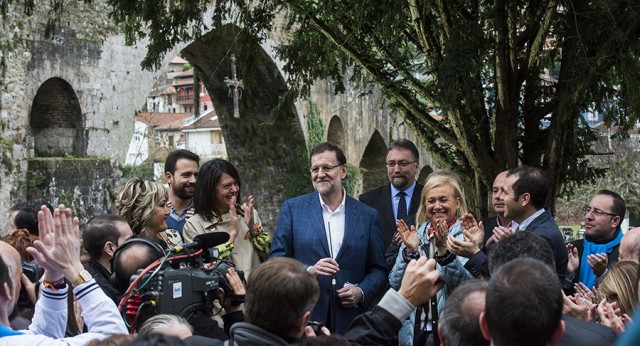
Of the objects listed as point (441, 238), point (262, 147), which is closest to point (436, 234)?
point (441, 238)

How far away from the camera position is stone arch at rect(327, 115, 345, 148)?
2326 cm

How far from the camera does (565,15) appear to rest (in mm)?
7020

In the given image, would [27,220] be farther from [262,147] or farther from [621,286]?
[262,147]

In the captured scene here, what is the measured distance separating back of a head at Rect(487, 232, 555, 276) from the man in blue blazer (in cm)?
167

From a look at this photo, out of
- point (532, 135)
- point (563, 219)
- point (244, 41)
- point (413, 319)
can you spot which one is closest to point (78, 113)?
point (244, 41)

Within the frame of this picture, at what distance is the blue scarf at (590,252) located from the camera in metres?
5.91

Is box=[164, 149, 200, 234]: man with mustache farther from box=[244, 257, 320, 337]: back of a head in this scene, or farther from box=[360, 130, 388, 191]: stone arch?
box=[360, 130, 388, 191]: stone arch

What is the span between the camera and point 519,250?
11.8ft

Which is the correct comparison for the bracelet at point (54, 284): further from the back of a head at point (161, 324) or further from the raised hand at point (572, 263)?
the raised hand at point (572, 263)

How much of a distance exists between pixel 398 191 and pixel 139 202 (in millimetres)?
2143

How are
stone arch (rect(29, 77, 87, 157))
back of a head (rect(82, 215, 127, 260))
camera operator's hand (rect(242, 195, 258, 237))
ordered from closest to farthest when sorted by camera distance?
back of a head (rect(82, 215, 127, 260)), camera operator's hand (rect(242, 195, 258, 237)), stone arch (rect(29, 77, 87, 157))

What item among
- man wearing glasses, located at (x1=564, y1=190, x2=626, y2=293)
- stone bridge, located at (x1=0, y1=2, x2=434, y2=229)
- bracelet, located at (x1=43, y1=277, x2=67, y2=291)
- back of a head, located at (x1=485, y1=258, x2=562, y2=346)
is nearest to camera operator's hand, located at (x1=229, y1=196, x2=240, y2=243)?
bracelet, located at (x1=43, y1=277, x2=67, y2=291)

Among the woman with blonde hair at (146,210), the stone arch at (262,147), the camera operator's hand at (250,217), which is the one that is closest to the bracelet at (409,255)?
the camera operator's hand at (250,217)

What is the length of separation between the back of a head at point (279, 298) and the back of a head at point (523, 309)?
737mm
